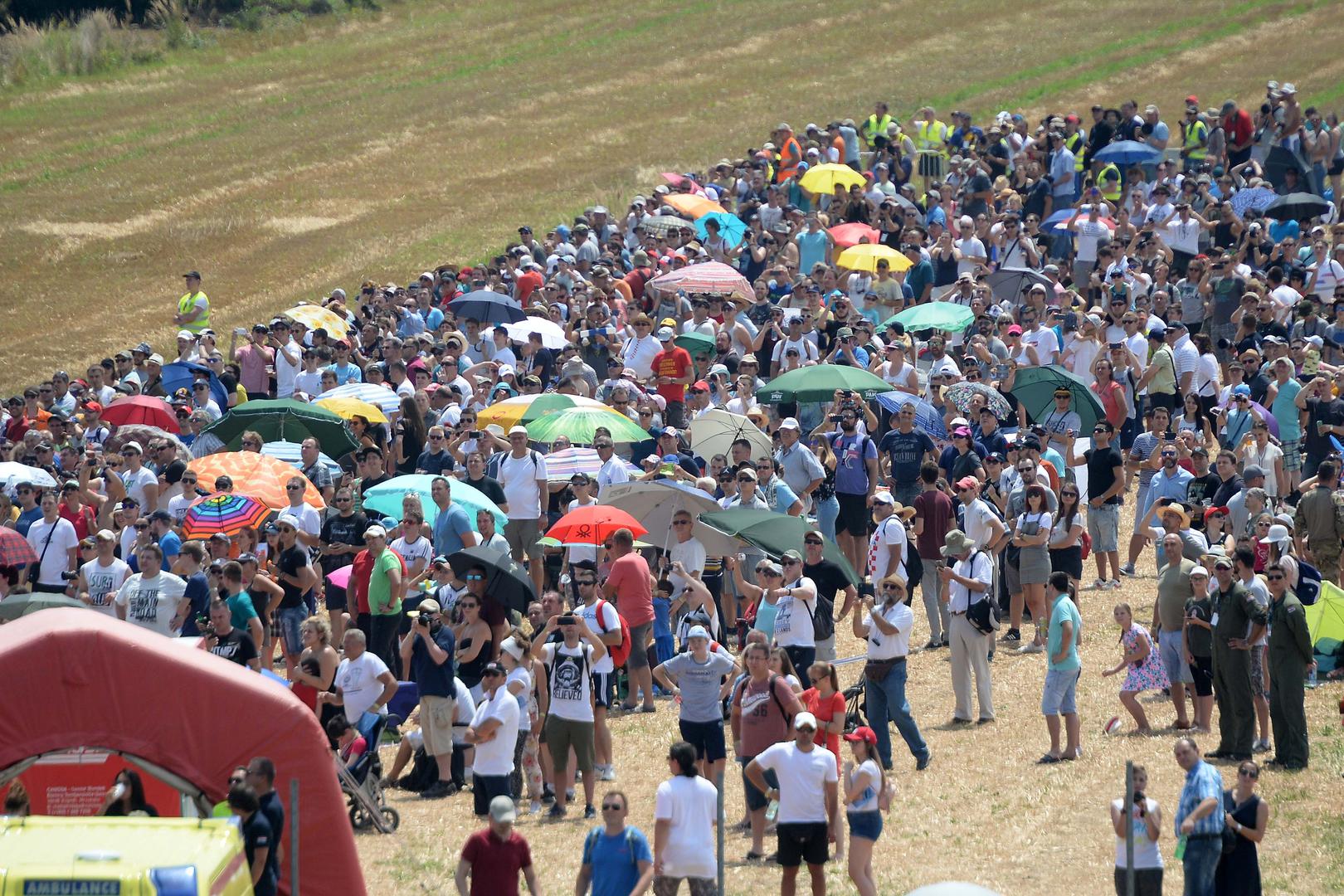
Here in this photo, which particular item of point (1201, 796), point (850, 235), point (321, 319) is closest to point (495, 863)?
point (1201, 796)

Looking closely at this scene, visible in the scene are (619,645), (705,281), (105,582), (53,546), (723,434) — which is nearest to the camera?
(619,645)

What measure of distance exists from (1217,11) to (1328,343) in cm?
3381

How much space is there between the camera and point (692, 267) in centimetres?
2625

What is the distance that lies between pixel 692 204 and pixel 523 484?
13658 mm

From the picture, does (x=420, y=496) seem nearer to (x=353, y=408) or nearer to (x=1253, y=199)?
(x=353, y=408)

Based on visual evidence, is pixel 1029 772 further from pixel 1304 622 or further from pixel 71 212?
pixel 71 212

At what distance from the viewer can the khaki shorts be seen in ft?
49.4

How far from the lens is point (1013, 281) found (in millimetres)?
26266

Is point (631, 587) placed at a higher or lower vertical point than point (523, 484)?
lower

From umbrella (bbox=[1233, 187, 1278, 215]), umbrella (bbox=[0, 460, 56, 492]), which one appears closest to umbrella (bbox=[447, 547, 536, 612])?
umbrella (bbox=[0, 460, 56, 492])

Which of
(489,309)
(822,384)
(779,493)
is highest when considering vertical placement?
(489,309)

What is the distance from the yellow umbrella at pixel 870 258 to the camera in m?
26.8

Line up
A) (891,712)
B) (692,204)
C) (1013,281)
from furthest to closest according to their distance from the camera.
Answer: (692,204)
(1013,281)
(891,712)

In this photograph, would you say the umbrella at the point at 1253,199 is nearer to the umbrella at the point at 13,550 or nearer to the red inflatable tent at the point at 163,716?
the umbrella at the point at 13,550
